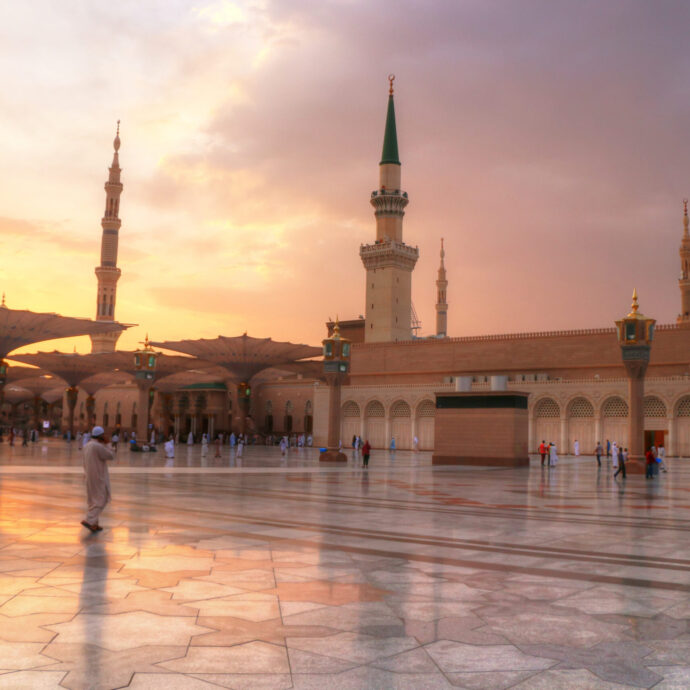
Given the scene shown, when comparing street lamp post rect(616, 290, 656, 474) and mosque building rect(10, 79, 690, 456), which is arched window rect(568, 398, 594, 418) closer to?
mosque building rect(10, 79, 690, 456)

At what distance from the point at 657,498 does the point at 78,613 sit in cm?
1260

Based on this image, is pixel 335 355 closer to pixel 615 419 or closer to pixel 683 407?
pixel 615 419

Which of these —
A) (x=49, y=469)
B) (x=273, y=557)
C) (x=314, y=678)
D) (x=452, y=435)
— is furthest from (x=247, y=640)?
(x=452, y=435)

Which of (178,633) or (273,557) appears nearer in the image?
(178,633)

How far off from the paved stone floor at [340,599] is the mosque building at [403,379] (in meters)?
22.2

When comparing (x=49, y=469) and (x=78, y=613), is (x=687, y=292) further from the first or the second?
(x=78, y=613)

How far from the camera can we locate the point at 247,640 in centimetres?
404

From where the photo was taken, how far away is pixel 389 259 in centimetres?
6419

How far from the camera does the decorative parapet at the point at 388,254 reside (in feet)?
210

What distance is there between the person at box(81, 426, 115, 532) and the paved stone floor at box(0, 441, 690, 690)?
0.29m

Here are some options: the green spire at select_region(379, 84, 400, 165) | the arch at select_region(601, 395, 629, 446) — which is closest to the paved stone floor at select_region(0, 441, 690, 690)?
the arch at select_region(601, 395, 629, 446)

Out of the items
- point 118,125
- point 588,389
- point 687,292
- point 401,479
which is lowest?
point 401,479

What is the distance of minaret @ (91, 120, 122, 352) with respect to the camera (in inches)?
2995

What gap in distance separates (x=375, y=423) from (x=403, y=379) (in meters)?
4.71
